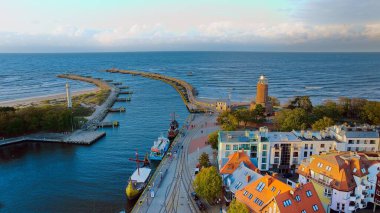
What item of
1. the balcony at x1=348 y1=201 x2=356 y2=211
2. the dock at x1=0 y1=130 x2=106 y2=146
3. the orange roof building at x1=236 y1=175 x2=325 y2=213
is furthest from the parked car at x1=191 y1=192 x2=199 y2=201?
the dock at x1=0 y1=130 x2=106 y2=146

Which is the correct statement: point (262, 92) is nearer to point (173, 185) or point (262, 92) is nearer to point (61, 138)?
point (173, 185)

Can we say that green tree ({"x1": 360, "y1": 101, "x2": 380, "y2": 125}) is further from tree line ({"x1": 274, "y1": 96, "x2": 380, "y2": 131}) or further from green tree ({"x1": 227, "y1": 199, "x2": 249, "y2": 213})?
green tree ({"x1": 227, "y1": 199, "x2": 249, "y2": 213})

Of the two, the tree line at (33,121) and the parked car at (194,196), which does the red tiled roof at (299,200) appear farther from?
the tree line at (33,121)

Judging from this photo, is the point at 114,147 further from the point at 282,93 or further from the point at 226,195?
the point at 282,93

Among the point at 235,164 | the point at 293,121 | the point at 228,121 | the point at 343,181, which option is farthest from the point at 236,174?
the point at 228,121

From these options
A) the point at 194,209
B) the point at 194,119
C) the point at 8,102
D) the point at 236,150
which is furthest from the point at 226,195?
the point at 8,102

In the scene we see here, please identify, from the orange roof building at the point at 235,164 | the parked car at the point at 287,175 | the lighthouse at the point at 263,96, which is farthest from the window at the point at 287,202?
the lighthouse at the point at 263,96
